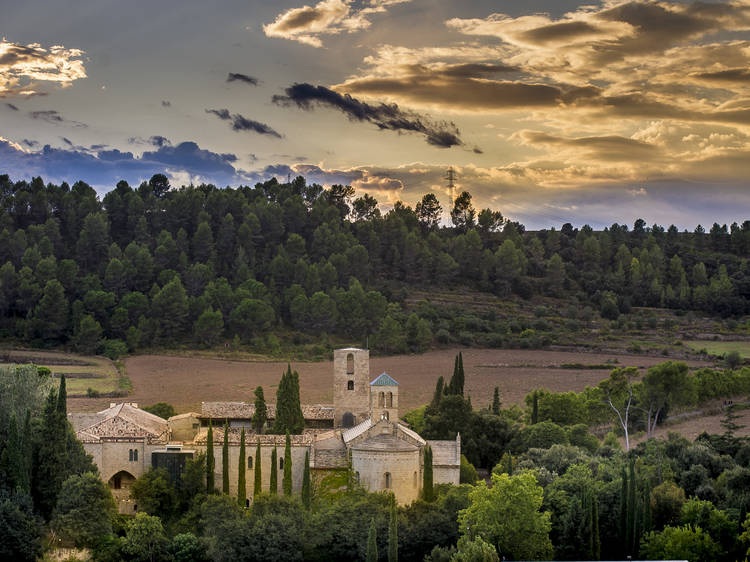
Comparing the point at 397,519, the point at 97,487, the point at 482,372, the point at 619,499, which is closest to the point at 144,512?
the point at 97,487

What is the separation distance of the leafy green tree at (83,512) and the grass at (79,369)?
29840mm

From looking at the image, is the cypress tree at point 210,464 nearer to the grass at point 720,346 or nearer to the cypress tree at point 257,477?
the cypress tree at point 257,477

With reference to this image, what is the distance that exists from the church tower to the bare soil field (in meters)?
15.0

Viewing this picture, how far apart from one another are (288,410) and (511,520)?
15613 millimetres

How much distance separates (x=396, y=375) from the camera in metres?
86.8

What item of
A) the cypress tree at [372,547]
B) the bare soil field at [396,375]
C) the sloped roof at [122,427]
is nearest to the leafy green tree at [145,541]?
the sloped roof at [122,427]

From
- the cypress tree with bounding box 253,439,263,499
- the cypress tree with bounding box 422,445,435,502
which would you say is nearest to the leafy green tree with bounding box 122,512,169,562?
the cypress tree with bounding box 253,439,263,499

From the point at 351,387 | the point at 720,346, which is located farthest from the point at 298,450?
the point at 720,346

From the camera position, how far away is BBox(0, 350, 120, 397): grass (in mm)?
75812

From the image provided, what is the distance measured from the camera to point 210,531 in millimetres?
43344

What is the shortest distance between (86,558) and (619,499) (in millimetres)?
24321

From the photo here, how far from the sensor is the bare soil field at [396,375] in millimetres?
75312

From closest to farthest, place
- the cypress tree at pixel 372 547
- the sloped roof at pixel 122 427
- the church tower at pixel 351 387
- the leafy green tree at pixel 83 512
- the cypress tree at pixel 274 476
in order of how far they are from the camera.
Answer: the cypress tree at pixel 372 547 → the leafy green tree at pixel 83 512 → the cypress tree at pixel 274 476 → the sloped roof at pixel 122 427 → the church tower at pixel 351 387

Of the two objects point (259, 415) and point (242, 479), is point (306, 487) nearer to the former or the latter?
point (242, 479)
